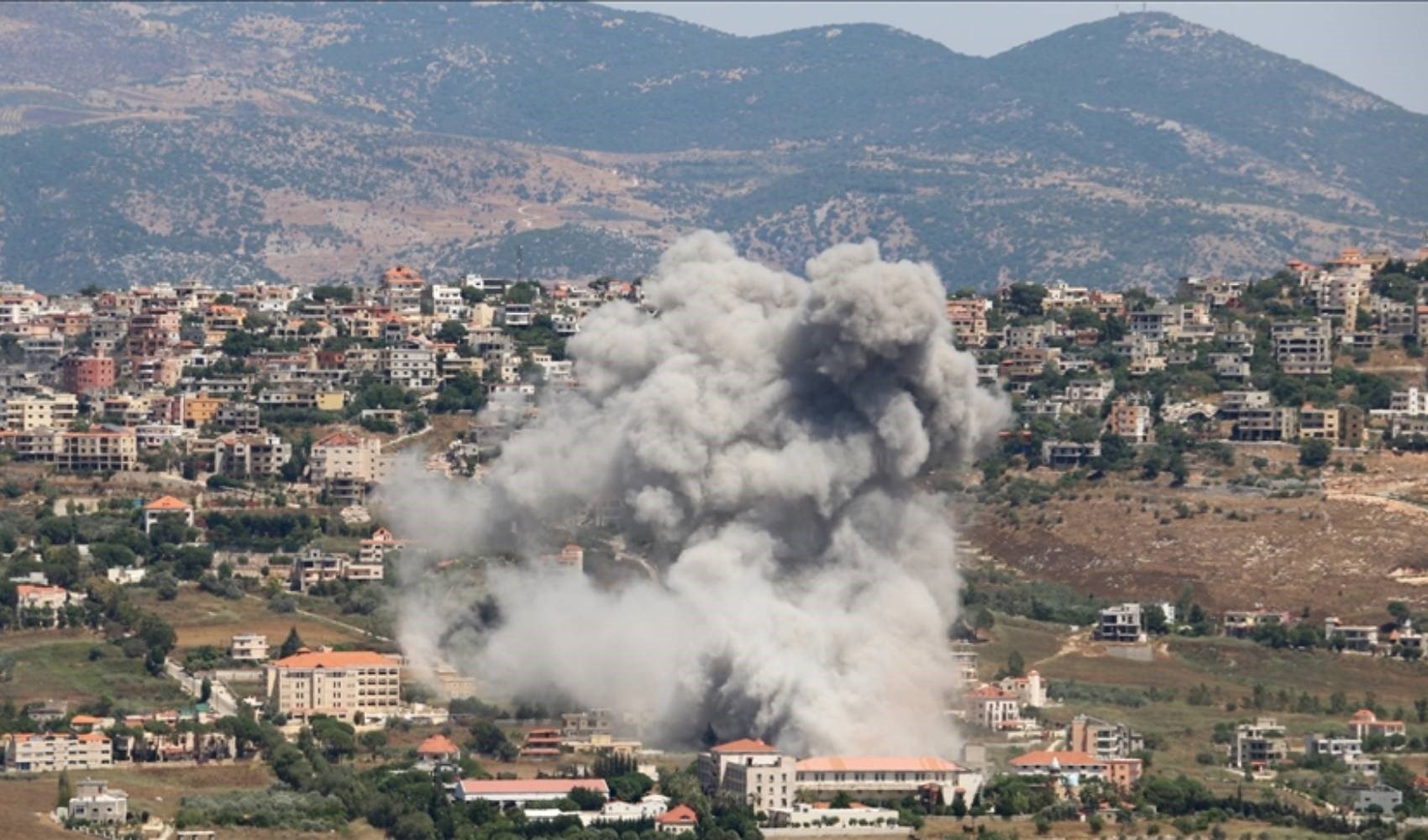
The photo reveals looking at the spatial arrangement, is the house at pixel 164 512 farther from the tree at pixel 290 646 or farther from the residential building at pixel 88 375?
the residential building at pixel 88 375

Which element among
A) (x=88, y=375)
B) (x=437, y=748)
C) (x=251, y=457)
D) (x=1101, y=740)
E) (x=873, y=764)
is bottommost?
(x=437, y=748)

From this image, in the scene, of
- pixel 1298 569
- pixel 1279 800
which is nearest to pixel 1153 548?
pixel 1298 569

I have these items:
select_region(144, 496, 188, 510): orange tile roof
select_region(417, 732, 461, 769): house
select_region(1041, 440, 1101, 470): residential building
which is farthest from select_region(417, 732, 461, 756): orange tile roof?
select_region(1041, 440, 1101, 470): residential building

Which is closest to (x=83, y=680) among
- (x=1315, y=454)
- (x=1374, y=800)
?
(x=1374, y=800)

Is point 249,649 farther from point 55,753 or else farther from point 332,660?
point 55,753

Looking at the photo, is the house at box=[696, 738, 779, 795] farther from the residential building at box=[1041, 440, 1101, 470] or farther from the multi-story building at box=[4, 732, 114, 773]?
the residential building at box=[1041, 440, 1101, 470]

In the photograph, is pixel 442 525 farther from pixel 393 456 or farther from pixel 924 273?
pixel 924 273
